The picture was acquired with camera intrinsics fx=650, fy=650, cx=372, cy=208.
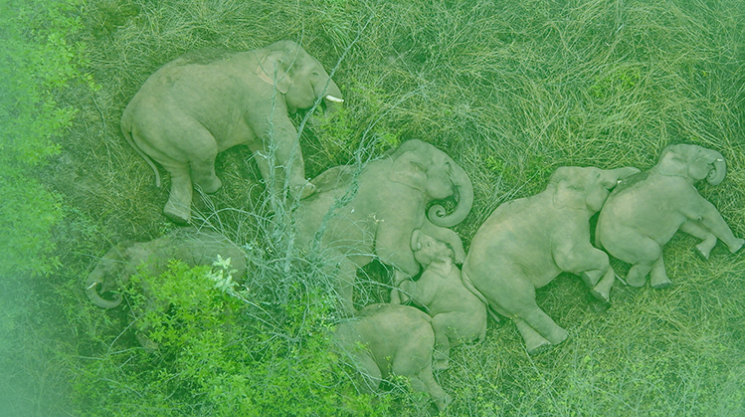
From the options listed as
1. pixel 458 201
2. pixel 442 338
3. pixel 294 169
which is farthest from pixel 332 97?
pixel 442 338

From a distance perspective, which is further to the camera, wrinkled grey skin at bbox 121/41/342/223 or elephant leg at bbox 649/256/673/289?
elephant leg at bbox 649/256/673/289

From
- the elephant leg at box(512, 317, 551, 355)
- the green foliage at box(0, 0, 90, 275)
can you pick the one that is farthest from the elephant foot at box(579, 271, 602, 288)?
the green foliage at box(0, 0, 90, 275)

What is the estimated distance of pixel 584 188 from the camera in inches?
176

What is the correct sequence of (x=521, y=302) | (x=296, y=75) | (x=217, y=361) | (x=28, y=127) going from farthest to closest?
(x=296, y=75), (x=521, y=302), (x=28, y=127), (x=217, y=361)

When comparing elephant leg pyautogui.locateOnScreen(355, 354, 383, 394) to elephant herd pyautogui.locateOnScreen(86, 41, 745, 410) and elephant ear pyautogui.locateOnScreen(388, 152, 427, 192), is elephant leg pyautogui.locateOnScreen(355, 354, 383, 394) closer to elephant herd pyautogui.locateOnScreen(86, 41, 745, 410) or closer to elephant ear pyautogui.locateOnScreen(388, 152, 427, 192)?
elephant herd pyautogui.locateOnScreen(86, 41, 745, 410)

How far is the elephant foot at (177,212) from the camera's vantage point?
14.6 feet

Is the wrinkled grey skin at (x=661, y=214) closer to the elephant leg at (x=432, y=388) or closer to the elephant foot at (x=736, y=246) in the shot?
the elephant foot at (x=736, y=246)

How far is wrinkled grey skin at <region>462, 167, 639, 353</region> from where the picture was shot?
14.4 feet

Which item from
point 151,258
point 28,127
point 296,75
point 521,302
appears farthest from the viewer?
point 296,75

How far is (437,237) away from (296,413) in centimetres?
152

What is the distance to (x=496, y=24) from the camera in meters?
4.79

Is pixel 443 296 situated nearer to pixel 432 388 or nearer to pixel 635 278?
pixel 432 388

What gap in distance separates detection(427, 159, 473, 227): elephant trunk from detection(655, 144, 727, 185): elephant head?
4.35 feet

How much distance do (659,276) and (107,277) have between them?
12.3ft
